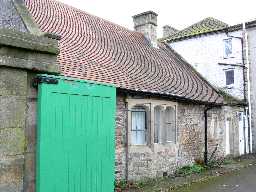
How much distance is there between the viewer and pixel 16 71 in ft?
11.6

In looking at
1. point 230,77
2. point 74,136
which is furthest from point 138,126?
point 230,77

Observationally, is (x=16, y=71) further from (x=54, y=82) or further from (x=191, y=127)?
(x=191, y=127)

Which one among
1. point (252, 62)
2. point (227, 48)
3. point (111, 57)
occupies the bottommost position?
point (111, 57)

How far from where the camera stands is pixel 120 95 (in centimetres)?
1243

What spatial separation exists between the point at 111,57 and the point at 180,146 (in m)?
4.76

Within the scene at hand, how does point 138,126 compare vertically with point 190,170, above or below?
above

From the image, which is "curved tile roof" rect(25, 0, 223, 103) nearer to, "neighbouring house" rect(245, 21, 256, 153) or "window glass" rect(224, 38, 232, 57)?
"window glass" rect(224, 38, 232, 57)

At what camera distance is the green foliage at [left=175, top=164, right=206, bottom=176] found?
49.0ft

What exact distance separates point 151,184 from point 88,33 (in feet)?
23.4

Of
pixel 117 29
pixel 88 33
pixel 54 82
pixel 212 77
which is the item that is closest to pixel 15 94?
pixel 54 82

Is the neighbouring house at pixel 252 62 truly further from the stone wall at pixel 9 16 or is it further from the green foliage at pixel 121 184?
the stone wall at pixel 9 16

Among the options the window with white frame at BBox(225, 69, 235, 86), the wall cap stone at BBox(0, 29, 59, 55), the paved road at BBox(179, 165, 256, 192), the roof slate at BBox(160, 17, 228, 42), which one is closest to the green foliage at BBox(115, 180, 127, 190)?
the paved road at BBox(179, 165, 256, 192)

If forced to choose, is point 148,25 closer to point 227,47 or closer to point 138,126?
point 227,47

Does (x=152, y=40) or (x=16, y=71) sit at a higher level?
(x=152, y=40)
